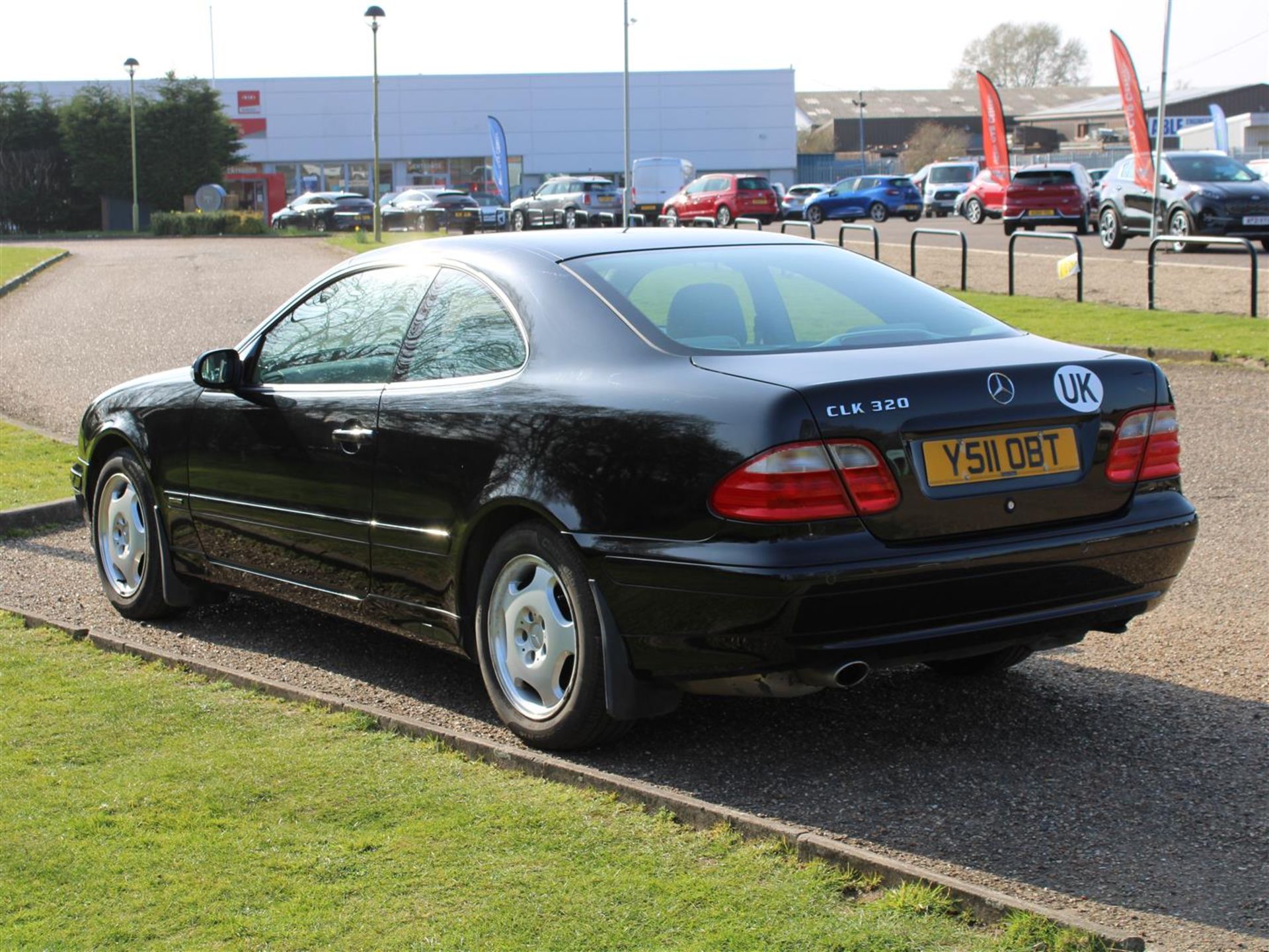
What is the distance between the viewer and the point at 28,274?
109ft

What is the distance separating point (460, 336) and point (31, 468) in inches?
253

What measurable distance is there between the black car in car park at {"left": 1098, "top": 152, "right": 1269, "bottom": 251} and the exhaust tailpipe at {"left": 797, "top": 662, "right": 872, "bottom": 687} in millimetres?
25126

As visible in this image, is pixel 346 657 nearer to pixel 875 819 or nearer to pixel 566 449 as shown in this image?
pixel 566 449

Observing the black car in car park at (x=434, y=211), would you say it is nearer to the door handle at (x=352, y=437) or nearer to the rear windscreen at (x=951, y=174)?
the rear windscreen at (x=951, y=174)

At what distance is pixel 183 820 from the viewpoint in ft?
13.9

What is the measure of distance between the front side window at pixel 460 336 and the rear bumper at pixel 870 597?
85cm

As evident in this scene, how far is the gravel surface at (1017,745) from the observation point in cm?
383

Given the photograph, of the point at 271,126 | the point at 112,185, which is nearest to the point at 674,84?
the point at 271,126

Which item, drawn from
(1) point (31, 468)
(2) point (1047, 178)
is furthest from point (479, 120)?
(1) point (31, 468)

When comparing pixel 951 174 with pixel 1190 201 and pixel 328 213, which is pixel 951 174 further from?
pixel 1190 201

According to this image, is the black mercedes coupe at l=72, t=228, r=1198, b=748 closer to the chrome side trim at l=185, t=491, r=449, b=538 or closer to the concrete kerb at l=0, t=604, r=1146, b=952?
the chrome side trim at l=185, t=491, r=449, b=538

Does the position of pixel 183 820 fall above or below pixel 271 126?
below

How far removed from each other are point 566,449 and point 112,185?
233ft

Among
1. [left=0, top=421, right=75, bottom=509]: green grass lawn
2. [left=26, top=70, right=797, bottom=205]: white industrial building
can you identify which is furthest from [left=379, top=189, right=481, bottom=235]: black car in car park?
[left=0, top=421, right=75, bottom=509]: green grass lawn
